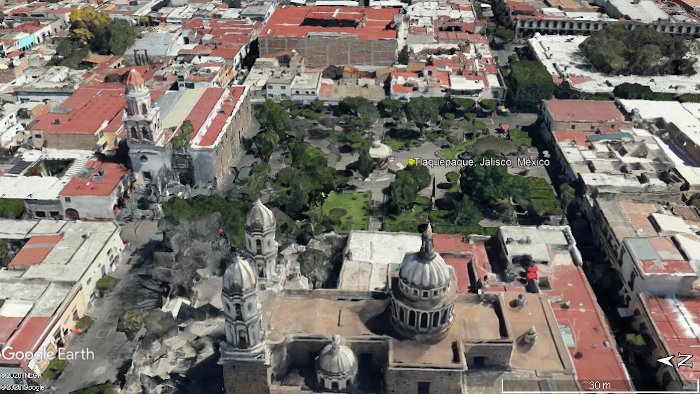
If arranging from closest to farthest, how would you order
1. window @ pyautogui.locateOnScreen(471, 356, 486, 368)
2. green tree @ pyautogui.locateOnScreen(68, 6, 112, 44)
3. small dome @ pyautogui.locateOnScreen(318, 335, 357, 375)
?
small dome @ pyautogui.locateOnScreen(318, 335, 357, 375) < window @ pyautogui.locateOnScreen(471, 356, 486, 368) < green tree @ pyautogui.locateOnScreen(68, 6, 112, 44)

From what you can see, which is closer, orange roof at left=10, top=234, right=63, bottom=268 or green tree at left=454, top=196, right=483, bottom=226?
orange roof at left=10, top=234, right=63, bottom=268

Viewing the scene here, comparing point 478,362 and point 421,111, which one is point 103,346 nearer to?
point 478,362

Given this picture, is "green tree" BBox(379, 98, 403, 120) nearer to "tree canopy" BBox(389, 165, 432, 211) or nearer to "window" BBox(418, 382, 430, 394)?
"tree canopy" BBox(389, 165, 432, 211)

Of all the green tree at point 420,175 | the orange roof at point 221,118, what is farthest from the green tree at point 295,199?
the green tree at point 420,175

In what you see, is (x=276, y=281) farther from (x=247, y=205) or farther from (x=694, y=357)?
(x=694, y=357)

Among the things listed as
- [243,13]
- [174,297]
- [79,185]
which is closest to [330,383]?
[174,297]

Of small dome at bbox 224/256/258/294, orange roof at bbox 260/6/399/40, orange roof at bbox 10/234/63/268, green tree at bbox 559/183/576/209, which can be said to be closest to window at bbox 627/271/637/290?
green tree at bbox 559/183/576/209

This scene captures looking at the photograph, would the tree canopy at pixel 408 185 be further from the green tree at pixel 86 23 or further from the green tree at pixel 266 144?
the green tree at pixel 86 23
